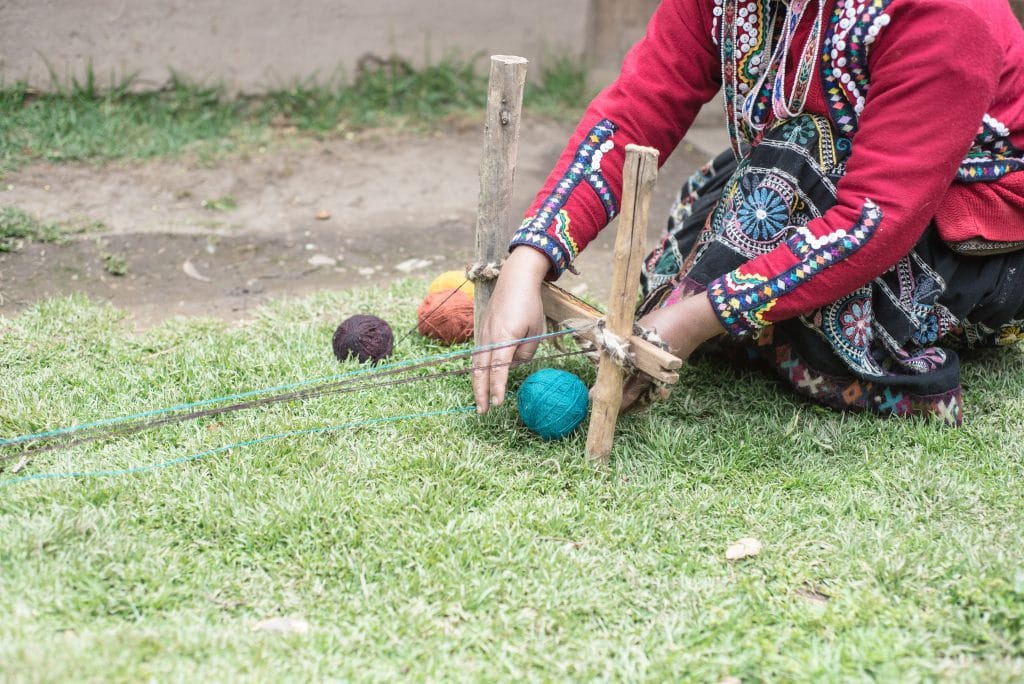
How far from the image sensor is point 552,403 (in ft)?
6.91

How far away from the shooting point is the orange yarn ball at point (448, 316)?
254cm

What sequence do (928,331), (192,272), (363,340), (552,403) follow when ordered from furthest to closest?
(192,272), (363,340), (928,331), (552,403)

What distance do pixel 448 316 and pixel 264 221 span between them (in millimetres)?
1408

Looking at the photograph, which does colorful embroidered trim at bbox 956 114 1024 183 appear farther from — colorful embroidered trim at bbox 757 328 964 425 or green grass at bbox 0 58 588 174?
green grass at bbox 0 58 588 174

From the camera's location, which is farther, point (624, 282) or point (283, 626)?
point (624, 282)

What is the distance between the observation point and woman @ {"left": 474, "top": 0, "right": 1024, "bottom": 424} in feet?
6.09

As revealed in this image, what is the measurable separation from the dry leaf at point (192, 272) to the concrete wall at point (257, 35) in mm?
1344

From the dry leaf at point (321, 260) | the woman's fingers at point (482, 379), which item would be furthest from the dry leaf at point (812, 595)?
the dry leaf at point (321, 260)

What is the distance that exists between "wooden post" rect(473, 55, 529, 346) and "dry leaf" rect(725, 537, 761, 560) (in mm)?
716

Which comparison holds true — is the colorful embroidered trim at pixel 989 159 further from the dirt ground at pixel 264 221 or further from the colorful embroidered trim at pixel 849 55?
the dirt ground at pixel 264 221

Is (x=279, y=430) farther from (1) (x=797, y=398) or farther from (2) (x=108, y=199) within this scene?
(2) (x=108, y=199)

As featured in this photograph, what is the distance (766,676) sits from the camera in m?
1.58

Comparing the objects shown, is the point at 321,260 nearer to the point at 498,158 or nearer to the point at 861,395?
the point at 498,158

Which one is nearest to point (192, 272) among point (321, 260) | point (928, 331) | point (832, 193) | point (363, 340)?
point (321, 260)
